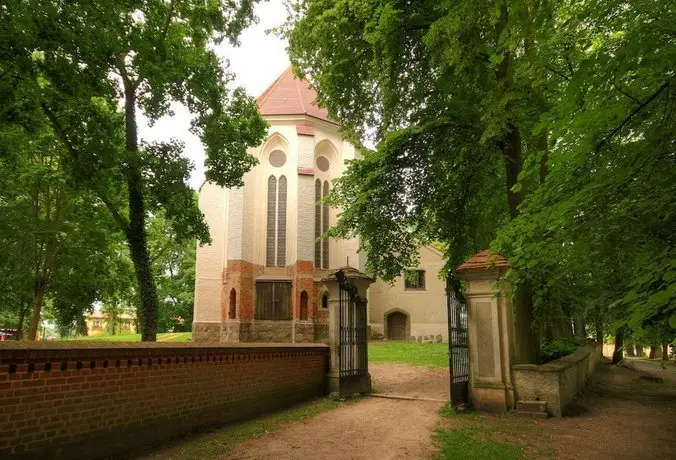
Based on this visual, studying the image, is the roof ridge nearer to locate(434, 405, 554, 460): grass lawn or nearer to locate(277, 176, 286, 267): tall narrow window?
locate(277, 176, 286, 267): tall narrow window

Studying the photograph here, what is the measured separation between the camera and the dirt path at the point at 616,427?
6.04 m

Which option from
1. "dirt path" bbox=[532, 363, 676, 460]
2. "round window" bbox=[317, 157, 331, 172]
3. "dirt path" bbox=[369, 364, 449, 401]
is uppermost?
"round window" bbox=[317, 157, 331, 172]

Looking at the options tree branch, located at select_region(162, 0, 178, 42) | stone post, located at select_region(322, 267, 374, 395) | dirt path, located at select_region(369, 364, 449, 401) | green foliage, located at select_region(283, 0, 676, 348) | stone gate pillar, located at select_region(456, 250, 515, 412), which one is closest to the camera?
green foliage, located at select_region(283, 0, 676, 348)

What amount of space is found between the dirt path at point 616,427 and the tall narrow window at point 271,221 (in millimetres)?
18664

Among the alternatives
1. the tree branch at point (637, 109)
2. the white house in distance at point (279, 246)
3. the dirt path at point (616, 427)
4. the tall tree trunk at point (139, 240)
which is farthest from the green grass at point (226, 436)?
the white house in distance at point (279, 246)

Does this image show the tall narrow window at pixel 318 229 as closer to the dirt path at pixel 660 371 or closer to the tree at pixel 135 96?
the tree at pixel 135 96

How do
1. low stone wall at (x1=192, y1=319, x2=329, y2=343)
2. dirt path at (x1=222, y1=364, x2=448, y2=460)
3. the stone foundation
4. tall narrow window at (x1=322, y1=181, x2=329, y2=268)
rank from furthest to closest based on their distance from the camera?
tall narrow window at (x1=322, y1=181, x2=329, y2=268)
the stone foundation
low stone wall at (x1=192, y1=319, x2=329, y2=343)
dirt path at (x1=222, y1=364, x2=448, y2=460)

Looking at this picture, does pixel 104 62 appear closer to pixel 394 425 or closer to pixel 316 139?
pixel 394 425

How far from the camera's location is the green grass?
228 inches

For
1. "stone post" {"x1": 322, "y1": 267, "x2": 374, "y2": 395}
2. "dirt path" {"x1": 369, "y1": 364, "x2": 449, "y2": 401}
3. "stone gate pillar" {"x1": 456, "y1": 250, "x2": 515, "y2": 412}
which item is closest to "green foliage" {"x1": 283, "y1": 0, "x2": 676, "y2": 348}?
"stone gate pillar" {"x1": 456, "y1": 250, "x2": 515, "y2": 412}

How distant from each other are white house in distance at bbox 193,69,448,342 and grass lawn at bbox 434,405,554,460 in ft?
57.2

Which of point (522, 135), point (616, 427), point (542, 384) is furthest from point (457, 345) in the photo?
A: point (522, 135)

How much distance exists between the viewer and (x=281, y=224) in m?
27.2

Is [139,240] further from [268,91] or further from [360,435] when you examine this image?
[268,91]
